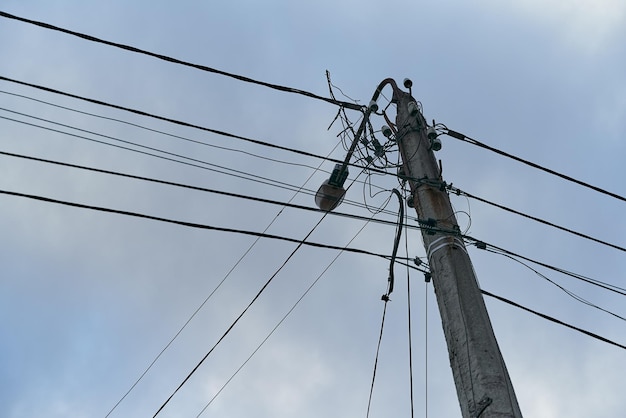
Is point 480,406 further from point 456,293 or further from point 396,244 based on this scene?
point 396,244

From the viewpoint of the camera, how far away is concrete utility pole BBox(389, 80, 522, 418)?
15.3 feet

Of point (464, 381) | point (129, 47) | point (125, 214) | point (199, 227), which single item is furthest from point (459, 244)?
point (129, 47)

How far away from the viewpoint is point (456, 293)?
5277 millimetres

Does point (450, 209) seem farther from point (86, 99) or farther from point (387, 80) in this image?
point (86, 99)

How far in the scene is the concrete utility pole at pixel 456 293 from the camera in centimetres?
465

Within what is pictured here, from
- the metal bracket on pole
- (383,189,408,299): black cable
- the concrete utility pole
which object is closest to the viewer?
the metal bracket on pole

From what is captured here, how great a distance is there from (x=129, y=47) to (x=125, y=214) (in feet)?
6.09

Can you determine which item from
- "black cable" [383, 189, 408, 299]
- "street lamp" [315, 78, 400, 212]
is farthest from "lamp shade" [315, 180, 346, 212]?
"black cable" [383, 189, 408, 299]

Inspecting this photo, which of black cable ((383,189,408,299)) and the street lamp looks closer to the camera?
black cable ((383,189,408,299))

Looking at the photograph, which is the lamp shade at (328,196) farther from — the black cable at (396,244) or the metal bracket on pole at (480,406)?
the metal bracket on pole at (480,406)

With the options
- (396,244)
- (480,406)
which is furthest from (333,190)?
(480,406)

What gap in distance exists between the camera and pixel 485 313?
5.20 metres

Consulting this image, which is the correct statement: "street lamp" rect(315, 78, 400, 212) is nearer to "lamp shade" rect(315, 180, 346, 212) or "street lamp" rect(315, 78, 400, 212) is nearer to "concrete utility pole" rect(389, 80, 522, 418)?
"lamp shade" rect(315, 180, 346, 212)

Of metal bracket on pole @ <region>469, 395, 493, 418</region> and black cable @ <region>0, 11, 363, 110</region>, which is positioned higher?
black cable @ <region>0, 11, 363, 110</region>
